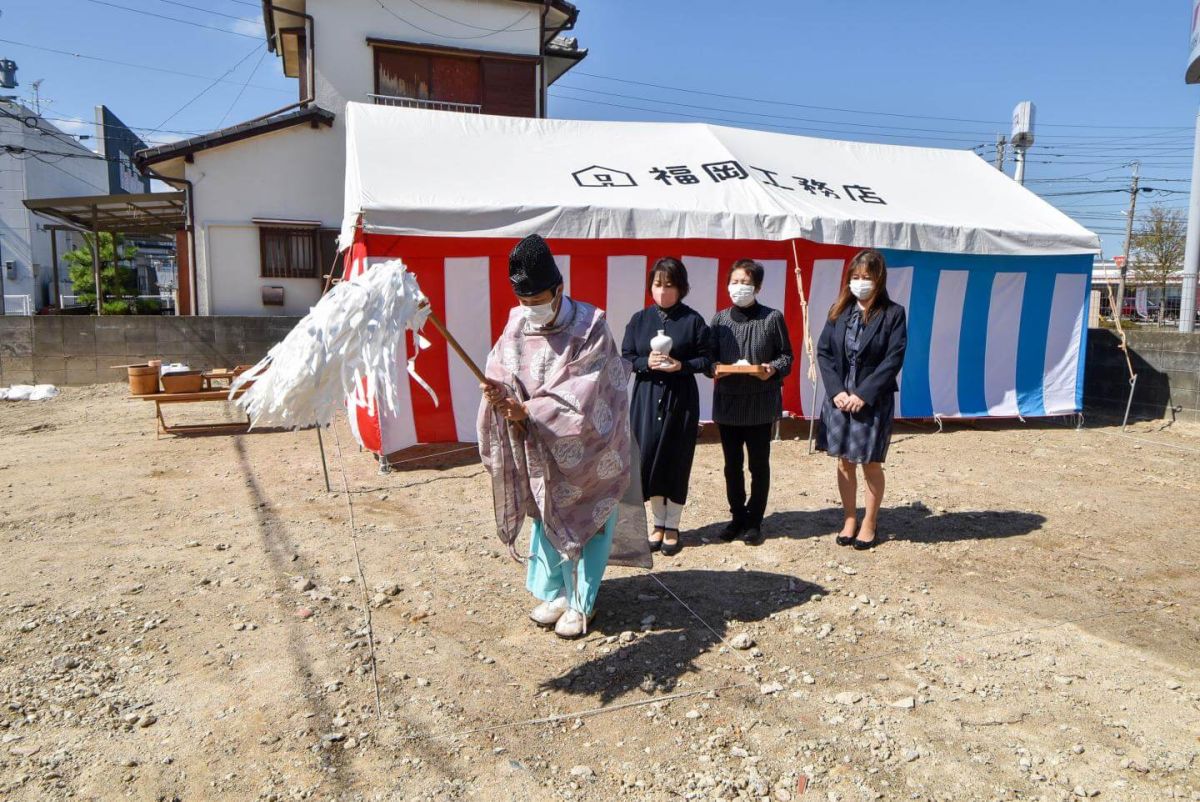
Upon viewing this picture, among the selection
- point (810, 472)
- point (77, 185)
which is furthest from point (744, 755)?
point (77, 185)

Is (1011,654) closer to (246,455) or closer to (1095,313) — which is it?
(246,455)

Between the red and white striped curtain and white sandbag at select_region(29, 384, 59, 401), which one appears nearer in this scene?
the red and white striped curtain

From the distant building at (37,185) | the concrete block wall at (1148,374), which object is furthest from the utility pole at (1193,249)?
the distant building at (37,185)

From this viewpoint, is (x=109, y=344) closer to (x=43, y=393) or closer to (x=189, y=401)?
(x=43, y=393)

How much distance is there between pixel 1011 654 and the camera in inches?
113

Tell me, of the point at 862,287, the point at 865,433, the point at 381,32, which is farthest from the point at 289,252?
the point at 865,433

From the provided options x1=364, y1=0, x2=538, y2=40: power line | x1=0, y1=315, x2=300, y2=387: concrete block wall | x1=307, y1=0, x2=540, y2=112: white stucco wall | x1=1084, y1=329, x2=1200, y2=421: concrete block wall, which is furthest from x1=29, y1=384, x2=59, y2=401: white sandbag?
x1=1084, y1=329, x2=1200, y2=421: concrete block wall

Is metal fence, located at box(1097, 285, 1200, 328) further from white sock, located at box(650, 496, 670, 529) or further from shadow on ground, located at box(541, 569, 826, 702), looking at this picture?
shadow on ground, located at box(541, 569, 826, 702)

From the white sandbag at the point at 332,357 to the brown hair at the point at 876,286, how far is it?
2452mm

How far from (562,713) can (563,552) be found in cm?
55

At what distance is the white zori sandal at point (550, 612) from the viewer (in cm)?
304

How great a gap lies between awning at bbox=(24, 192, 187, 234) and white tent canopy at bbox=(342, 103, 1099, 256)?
21.6 ft

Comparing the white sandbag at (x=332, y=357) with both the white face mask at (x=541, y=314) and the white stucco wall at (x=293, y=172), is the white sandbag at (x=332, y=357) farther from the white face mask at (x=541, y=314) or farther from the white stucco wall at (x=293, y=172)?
the white stucco wall at (x=293, y=172)

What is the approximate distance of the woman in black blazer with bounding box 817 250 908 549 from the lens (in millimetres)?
3838
